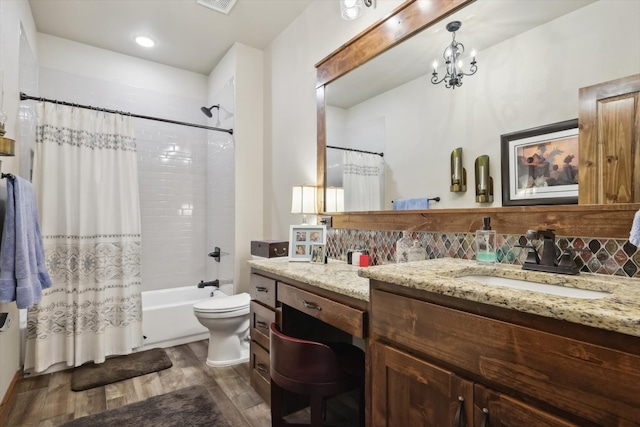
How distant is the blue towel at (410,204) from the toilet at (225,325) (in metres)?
1.43

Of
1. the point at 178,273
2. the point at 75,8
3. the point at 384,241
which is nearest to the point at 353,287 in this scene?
the point at 384,241

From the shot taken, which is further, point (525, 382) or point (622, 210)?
point (622, 210)

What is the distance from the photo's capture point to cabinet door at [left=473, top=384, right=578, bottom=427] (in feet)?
2.23

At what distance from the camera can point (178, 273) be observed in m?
3.58

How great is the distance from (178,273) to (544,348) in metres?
3.58

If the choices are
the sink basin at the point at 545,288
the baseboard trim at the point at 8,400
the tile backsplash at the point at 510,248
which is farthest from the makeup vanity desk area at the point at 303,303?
the baseboard trim at the point at 8,400

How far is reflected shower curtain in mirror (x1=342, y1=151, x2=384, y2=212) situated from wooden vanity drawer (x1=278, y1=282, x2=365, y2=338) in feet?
2.27

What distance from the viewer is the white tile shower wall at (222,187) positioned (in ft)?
10.3

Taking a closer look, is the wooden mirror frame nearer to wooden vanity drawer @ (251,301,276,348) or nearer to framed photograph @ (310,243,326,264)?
framed photograph @ (310,243,326,264)

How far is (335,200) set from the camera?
2.25 metres

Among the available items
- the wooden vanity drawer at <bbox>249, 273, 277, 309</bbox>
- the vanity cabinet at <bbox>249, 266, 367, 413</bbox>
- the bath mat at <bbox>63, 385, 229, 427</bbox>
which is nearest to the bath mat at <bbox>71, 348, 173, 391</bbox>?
the bath mat at <bbox>63, 385, 229, 427</bbox>

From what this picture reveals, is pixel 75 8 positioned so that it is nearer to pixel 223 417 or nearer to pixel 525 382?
pixel 223 417

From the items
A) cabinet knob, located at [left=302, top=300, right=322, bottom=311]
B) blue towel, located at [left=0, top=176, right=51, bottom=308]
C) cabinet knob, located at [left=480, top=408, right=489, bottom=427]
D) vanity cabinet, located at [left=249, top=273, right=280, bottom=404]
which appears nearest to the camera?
cabinet knob, located at [left=480, top=408, right=489, bottom=427]

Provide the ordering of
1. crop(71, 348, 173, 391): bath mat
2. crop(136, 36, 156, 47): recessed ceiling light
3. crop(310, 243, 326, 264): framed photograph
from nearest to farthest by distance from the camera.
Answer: crop(310, 243, 326, 264): framed photograph → crop(71, 348, 173, 391): bath mat → crop(136, 36, 156, 47): recessed ceiling light
